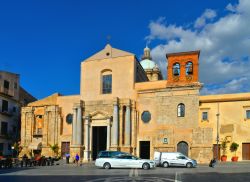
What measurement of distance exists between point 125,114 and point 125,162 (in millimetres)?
12279

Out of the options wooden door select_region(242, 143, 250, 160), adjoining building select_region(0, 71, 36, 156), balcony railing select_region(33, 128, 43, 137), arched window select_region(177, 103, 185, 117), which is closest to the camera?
wooden door select_region(242, 143, 250, 160)

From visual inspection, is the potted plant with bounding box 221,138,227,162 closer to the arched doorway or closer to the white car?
the arched doorway

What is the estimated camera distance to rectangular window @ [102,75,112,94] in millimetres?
44656

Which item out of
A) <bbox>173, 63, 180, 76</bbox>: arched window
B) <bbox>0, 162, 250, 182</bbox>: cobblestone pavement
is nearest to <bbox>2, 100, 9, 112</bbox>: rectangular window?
<bbox>0, 162, 250, 182</bbox>: cobblestone pavement

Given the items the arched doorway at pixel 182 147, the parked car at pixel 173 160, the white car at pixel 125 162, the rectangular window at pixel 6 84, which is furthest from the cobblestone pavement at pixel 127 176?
the rectangular window at pixel 6 84

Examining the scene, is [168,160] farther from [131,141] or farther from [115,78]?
[115,78]

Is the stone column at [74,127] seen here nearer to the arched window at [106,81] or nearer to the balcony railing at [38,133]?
the arched window at [106,81]

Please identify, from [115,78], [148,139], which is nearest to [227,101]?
[148,139]

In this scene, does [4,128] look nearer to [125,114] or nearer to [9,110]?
[9,110]

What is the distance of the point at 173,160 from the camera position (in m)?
32.7

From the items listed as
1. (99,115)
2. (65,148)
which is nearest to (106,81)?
(99,115)

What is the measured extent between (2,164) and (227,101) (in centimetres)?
2639

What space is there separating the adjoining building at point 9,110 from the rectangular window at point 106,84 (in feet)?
52.4

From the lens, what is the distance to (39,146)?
45875mm
